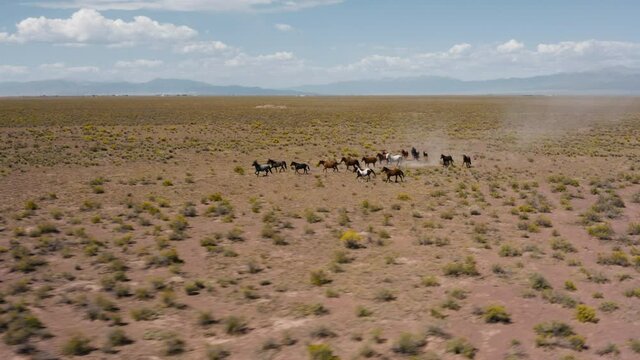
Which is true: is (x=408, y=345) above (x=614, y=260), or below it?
below

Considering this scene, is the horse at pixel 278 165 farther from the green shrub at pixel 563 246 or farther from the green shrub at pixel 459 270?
the green shrub at pixel 459 270

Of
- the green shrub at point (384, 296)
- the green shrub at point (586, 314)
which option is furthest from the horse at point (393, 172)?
the green shrub at point (586, 314)

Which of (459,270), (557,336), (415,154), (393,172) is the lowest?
(557,336)

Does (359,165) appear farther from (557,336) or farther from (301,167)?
(557,336)

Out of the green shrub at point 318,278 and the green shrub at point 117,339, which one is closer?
the green shrub at point 117,339

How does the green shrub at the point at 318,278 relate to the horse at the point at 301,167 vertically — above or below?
below

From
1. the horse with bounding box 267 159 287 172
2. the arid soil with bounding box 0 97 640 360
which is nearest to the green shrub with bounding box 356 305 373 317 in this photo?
the arid soil with bounding box 0 97 640 360

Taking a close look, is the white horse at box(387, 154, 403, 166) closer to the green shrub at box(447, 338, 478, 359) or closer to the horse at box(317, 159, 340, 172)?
the horse at box(317, 159, 340, 172)

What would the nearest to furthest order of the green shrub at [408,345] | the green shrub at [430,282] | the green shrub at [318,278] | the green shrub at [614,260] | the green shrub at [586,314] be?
the green shrub at [408,345]
the green shrub at [586,314]
the green shrub at [430,282]
the green shrub at [318,278]
the green shrub at [614,260]

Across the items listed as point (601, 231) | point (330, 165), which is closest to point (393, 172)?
point (330, 165)
